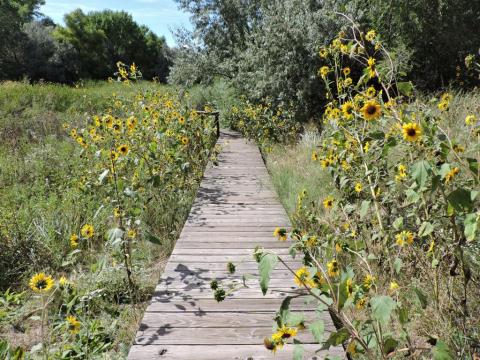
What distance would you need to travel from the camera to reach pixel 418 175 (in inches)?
45.0

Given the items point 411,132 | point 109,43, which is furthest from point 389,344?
point 109,43

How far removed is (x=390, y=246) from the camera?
7.52 feet

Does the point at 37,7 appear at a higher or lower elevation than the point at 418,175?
higher

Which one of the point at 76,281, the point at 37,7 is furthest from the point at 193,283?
the point at 37,7

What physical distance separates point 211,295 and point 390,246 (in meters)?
1.03

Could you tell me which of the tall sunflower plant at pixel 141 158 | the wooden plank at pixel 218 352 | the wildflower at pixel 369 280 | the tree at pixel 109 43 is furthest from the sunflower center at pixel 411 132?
the tree at pixel 109 43

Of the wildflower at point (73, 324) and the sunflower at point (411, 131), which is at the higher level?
the sunflower at point (411, 131)

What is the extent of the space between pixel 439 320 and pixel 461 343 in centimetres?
15

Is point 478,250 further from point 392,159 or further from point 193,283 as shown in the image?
point 392,159

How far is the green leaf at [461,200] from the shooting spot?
47.2 inches

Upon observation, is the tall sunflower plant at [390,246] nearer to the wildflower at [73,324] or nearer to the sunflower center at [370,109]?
the sunflower center at [370,109]

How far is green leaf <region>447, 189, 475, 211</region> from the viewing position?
1.20 m

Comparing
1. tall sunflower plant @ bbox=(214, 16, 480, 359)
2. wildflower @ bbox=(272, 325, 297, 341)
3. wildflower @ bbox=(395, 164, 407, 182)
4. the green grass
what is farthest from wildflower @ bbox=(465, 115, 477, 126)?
the green grass

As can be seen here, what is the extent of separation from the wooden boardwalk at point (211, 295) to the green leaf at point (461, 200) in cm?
64
